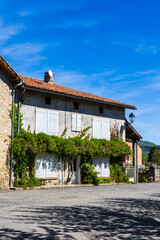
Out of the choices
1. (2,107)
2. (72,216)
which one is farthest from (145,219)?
(2,107)

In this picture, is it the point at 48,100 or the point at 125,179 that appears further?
the point at 125,179

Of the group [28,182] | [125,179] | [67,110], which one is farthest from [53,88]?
[125,179]

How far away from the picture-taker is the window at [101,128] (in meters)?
20.6

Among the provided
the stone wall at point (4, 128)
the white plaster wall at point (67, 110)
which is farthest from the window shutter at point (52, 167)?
the stone wall at point (4, 128)

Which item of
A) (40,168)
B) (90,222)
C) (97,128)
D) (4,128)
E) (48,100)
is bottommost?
(90,222)

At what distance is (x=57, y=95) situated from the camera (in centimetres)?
1883

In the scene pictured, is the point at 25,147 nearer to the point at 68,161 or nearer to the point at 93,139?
the point at 68,161

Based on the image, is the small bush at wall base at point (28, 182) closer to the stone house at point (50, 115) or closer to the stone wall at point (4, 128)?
the stone house at point (50, 115)

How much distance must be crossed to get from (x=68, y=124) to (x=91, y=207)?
390 inches

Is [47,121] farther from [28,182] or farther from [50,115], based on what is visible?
[28,182]

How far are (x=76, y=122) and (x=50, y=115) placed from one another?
2134 millimetres

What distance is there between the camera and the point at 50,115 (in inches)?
717

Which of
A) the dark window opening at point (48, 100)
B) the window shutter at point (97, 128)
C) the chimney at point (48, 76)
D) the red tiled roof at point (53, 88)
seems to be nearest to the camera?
the red tiled roof at point (53, 88)

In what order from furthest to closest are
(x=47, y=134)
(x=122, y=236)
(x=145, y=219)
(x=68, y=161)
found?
(x=68, y=161), (x=47, y=134), (x=145, y=219), (x=122, y=236)
